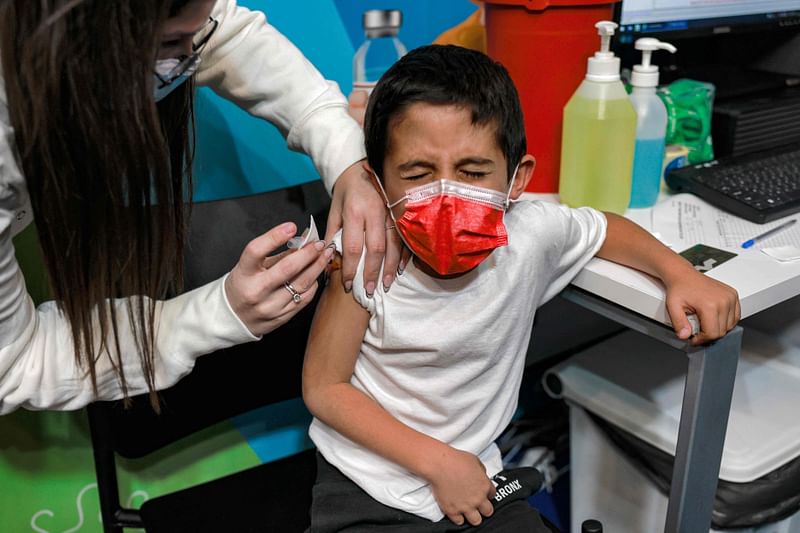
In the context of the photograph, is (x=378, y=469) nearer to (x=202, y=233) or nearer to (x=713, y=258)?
(x=202, y=233)

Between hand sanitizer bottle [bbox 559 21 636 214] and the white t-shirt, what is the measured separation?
0.14 m

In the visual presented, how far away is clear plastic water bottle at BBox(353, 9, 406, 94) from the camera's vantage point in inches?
58.6

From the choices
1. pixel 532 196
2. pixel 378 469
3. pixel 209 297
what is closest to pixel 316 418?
pixel 378 469

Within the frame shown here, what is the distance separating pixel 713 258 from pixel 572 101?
34 cm

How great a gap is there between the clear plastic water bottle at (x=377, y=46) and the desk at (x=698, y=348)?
0.63 meters

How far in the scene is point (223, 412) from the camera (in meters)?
1.32

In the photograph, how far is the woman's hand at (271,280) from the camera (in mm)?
946

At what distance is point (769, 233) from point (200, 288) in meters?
0.85

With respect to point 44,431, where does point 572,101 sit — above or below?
above

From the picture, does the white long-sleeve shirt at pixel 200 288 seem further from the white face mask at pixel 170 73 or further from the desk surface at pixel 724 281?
the desk surface at pixel 724 281

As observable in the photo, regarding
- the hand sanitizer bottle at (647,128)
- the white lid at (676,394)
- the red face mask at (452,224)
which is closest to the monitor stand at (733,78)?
the hand sanitizer bottle at (647,128)

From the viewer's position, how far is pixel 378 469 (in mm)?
1097

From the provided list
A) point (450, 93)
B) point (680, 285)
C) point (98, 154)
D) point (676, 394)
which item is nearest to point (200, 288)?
point (98, 154)

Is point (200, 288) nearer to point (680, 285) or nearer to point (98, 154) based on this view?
point (98, 154)
